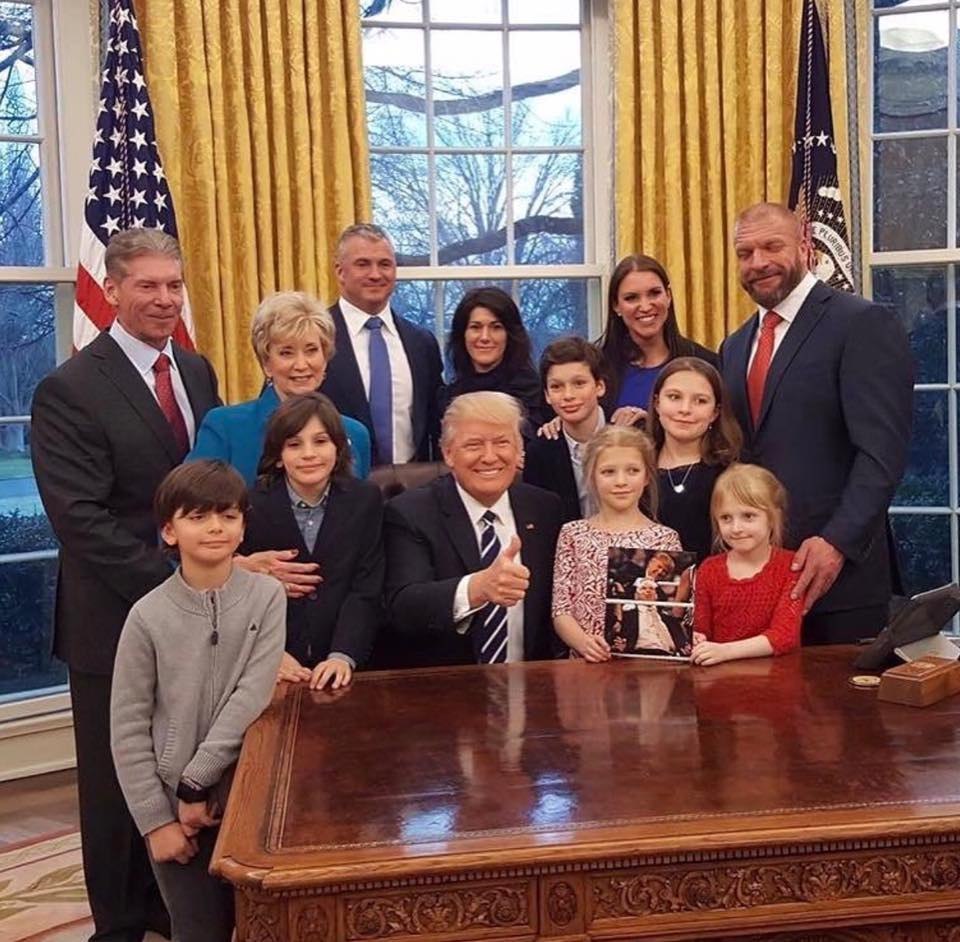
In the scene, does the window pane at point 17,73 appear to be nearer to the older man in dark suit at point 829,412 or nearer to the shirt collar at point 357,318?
the shirt collar at point 357,318

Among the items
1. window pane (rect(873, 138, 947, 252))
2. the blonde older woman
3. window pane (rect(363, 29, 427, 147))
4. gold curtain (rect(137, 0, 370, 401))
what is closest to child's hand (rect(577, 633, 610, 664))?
the blonde older woman

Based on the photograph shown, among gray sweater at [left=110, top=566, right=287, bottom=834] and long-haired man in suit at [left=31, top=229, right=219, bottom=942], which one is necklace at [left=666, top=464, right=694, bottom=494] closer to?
gray sweater at [left=110, top=566, right=287, bottom=834]

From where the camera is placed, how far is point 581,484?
3.17m

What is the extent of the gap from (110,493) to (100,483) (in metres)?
0.05

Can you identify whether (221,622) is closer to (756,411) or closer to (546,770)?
(546,770)

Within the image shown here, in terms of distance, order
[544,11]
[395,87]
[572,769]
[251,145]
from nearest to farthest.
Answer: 1. [572,769]
2. [251,145]
3. [395,87]
4. [544,11]

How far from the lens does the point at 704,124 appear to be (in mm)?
5000

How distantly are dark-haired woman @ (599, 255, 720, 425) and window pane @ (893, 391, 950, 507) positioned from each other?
2.10m

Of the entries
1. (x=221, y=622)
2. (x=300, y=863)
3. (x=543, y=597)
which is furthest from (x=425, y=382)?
(x=300, y=863)

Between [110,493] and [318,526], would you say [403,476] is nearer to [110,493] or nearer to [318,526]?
[318,526]

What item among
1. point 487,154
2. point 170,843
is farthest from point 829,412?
point 487,154

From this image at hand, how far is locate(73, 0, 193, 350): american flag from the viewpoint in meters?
4.35

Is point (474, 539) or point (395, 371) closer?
point (474, 539)

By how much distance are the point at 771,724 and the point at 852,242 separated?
3.44 m
